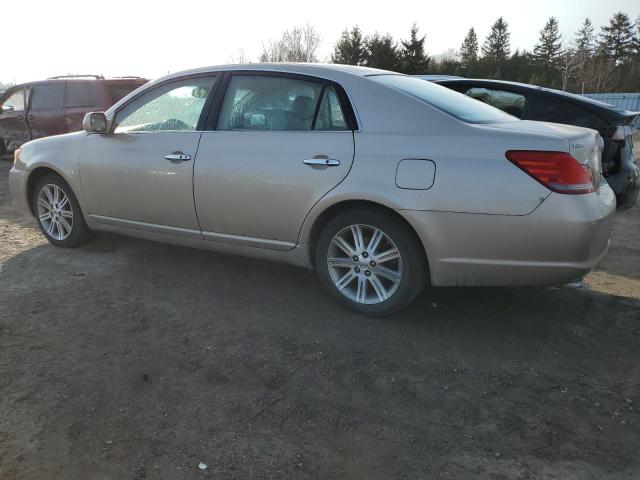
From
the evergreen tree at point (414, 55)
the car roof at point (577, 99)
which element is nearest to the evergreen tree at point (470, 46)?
the evergreen tree at point (414, 55)

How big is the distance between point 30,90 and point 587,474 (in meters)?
11.2

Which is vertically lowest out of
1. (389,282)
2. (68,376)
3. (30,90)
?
(68,376)

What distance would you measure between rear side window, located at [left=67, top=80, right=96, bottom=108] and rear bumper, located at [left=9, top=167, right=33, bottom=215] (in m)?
4.59

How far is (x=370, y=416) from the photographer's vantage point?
2701 millimetres

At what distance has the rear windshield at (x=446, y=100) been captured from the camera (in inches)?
144

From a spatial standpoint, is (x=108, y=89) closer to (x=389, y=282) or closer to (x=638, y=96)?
(x=389, y=282)

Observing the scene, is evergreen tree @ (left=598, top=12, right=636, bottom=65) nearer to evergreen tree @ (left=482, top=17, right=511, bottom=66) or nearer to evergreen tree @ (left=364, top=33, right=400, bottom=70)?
evergreen tree @ (left=482, top=17, right=511, bottom=66)

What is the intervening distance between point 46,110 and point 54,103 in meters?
0.27

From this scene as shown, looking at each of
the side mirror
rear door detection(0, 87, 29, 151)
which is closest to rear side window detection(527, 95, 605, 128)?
the side mirror

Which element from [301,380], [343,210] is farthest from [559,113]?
[301,380]

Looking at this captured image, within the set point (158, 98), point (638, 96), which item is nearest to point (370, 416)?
point (158, 98)

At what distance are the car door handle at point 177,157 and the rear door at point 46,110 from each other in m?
6.71

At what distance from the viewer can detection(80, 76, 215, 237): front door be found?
4.28 meters

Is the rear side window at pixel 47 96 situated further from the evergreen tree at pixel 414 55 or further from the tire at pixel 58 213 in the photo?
the evergreen tree at pixel 414 55
